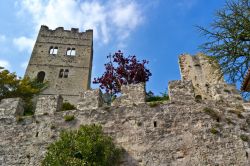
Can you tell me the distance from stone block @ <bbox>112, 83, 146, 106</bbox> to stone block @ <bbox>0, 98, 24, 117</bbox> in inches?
152

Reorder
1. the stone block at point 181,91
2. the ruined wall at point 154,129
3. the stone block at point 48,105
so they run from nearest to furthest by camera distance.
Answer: the ruined wall at point 154,129
the stone block at point 181,91
the stone block at point 48,105

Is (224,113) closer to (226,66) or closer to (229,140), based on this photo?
(229,140)

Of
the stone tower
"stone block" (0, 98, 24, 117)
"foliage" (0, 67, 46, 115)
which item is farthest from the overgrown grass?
the stone tower

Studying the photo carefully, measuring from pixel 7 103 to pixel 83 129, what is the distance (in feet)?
12.9

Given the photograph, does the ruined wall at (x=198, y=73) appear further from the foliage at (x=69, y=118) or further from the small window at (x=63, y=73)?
the small window at (x=63, y=73)

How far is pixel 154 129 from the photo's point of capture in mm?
9062

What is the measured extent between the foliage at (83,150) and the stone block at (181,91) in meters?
2.75

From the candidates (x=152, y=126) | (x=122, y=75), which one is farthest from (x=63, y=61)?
(x=152, y=126)

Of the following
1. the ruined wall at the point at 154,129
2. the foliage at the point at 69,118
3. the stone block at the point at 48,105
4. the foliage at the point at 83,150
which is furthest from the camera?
the stone block at the point at 48,105

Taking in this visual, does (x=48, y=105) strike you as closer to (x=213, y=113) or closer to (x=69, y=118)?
(x=69, y=118)

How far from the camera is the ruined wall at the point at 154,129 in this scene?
27.5 feet

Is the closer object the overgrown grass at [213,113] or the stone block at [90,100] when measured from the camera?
the overgrown grass at [213,113]

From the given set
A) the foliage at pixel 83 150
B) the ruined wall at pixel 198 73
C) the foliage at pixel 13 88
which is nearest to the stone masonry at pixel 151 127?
the foliage at pixel 83 150

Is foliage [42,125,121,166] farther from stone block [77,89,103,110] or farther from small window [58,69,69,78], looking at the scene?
small window [58,69,69,78]
